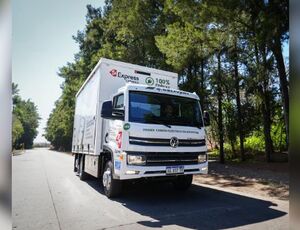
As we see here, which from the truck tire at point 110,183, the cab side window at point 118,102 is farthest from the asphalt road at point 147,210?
the cab side window at point 118,102

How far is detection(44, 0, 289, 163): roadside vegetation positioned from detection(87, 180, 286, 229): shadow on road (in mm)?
3570

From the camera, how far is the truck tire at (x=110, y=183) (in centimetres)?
779

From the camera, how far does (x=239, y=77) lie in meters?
16.3

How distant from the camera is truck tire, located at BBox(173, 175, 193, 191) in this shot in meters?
8.84

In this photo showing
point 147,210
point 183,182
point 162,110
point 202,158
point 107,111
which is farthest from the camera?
point 183,182

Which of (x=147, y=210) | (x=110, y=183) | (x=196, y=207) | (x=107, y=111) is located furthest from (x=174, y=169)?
(x=107, y=111)

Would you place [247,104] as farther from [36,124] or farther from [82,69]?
[36,124]

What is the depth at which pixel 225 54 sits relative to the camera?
16.0 metres

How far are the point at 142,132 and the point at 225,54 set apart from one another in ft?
34.8

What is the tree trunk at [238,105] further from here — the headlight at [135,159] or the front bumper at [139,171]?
the headlight at [135,159]

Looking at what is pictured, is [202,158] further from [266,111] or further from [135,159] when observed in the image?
[266,111]

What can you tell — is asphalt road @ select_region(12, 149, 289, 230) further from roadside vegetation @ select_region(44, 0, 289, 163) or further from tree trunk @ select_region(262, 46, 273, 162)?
tree trunk @ select_region(262, 46, 273, 162)

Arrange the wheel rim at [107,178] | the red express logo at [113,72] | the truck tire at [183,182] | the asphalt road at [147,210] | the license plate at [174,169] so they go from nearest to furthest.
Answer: the asphalt road at [147,210] < the license plate at [174,169] < the wheel rim at [107,178] < the truck tire at [183,182] < the red express logo at [113,72]

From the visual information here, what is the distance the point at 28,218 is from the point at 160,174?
3024mm
